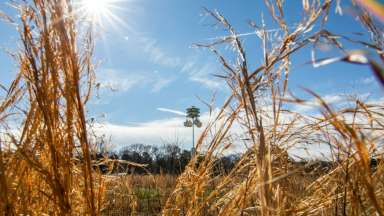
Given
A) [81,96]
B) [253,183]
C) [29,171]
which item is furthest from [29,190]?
[253,183]

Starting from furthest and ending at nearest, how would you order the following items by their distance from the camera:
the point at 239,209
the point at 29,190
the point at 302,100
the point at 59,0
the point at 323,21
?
the point at 29,190 < the point at 239,209 < the point at 59,0 < the point at 323,21 < the point at 302,100

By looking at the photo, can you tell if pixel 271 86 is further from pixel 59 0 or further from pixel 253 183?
pixel 59 0

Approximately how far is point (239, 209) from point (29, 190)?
2.87 ft

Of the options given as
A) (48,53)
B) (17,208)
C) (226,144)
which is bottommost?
(17,208)

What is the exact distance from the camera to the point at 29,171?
158cm

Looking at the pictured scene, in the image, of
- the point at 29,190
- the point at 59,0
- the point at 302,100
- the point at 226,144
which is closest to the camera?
the point at 302,100

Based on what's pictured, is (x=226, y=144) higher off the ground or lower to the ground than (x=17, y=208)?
higher

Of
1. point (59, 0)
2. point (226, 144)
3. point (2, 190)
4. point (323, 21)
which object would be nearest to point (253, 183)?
point (226, 144)

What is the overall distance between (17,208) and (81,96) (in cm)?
52

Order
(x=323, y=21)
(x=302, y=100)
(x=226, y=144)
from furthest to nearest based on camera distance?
1. (x=226, y=144)
2. (x=323, y=21)
3. (x=302, y=100)

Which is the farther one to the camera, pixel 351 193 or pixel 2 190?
pixel 351 193

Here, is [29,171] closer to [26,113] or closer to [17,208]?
[17,208]

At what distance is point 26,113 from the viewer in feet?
4.80

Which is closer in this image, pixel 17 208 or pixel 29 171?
pixel 17 208
